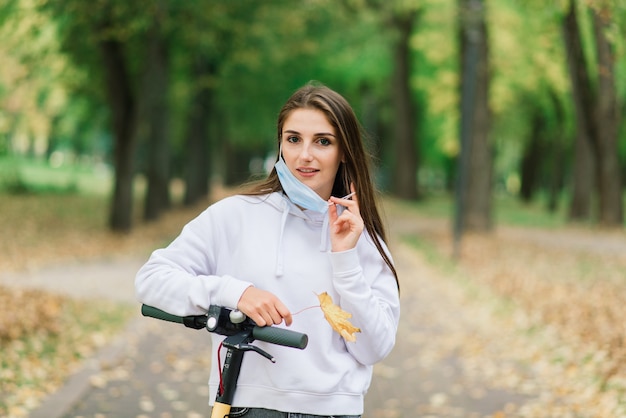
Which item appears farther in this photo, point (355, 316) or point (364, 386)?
point (364, 386)

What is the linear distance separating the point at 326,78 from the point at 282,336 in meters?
32.8

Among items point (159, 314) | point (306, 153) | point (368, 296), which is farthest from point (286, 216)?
point (159, 314)

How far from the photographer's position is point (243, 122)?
114ft

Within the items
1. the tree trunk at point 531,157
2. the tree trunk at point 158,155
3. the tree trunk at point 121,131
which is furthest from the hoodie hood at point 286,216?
the tree trunk at point 531,157

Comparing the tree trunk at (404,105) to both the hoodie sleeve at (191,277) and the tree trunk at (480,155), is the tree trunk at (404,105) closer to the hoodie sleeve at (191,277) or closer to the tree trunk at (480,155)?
the tree trunk at (480,155)

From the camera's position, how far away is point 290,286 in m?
2.67

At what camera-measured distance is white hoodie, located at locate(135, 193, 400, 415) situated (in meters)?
2.58

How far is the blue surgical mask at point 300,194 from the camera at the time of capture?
2666 millimetres

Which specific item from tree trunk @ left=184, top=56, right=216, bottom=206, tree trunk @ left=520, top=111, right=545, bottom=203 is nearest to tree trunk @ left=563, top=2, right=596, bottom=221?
tree trunk @ left=184, top=56, right=216, bottom=206

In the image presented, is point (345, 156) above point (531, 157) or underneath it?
underneath

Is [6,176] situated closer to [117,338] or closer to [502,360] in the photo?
[117,338]

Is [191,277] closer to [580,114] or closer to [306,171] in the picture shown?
[306,171]

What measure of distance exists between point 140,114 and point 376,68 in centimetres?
1752

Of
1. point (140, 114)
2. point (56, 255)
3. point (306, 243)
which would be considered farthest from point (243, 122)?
point (306, 243)
